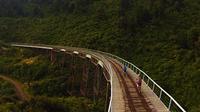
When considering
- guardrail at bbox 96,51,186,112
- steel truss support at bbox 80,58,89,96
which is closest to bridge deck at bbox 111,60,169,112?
guardrail at bbox 96,51,186,112

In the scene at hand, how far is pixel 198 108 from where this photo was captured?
35594 millimetres

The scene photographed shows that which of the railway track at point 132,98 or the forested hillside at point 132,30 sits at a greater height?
the forested hillside at point 132,30

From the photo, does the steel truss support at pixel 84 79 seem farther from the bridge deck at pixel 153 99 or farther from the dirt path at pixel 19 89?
the bridge deck at pixel 153 99

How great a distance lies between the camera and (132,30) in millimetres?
73438

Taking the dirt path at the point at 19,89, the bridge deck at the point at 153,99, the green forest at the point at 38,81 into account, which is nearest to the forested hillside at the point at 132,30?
the bridge deck at the point at 153,99

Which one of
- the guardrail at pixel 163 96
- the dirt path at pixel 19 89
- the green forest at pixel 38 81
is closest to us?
the guardrail at pixel 163 96

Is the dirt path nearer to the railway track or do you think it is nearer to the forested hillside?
the forested hillside

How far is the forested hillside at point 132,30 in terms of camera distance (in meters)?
49.0

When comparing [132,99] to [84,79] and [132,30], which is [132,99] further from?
[132,30]

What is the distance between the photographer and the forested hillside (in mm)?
48975

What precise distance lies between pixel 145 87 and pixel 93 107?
11.7 m

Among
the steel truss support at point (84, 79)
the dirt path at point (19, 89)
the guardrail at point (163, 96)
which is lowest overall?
the dirt path at point (19, 89)

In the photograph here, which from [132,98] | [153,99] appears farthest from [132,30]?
[153,99]

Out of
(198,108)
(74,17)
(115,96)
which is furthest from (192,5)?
(115,96)
